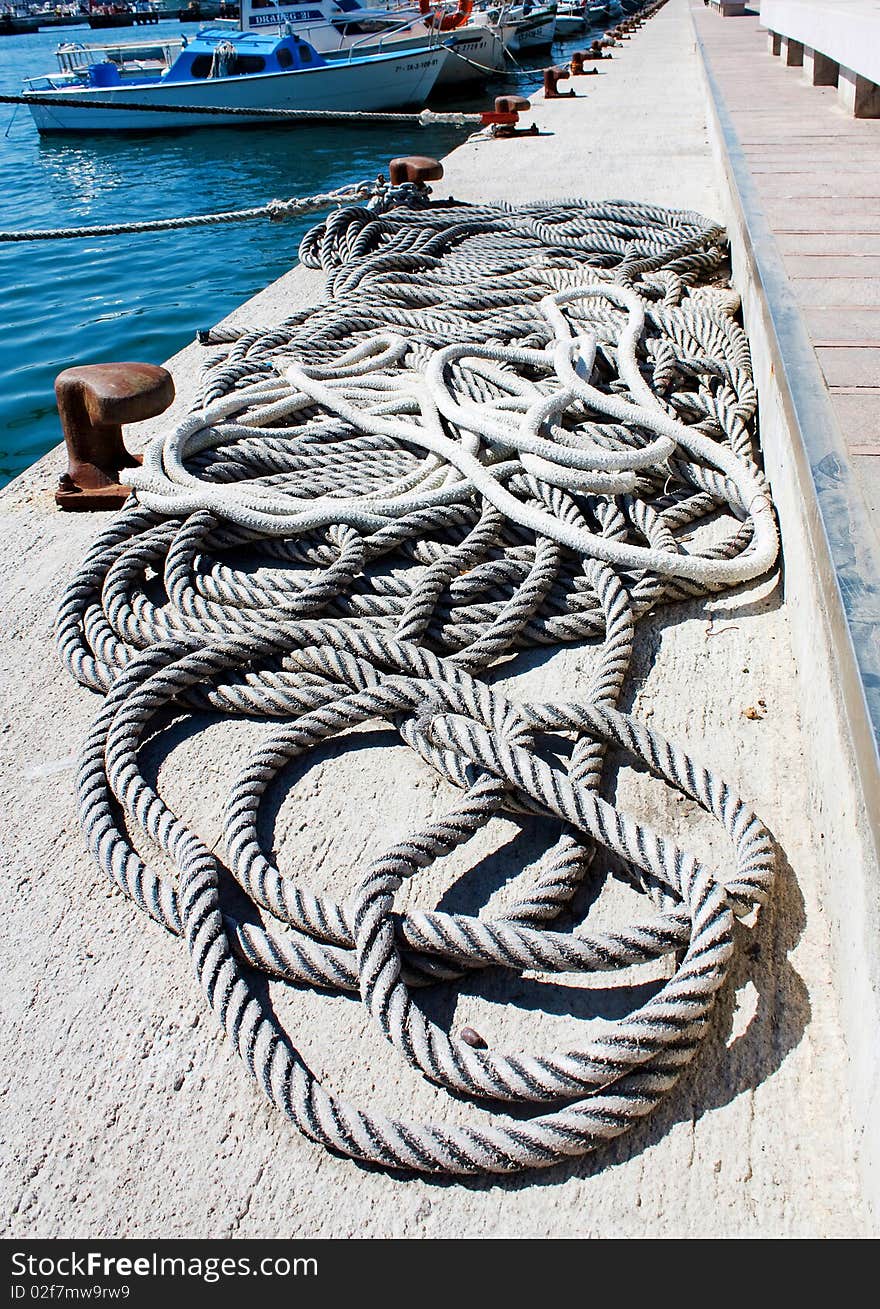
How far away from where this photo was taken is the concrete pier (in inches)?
42.7

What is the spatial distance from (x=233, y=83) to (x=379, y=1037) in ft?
58.7

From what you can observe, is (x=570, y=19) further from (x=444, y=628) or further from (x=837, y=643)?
(x=837, y=643)

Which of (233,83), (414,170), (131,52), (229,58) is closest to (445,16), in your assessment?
(229,58)

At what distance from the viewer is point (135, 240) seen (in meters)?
9.49

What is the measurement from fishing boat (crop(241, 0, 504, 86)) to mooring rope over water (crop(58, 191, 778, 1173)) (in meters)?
17.3

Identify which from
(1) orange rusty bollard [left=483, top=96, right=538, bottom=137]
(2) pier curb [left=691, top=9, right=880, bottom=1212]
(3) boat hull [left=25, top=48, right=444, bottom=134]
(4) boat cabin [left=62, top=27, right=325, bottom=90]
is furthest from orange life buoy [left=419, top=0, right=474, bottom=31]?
(2) pier curb [left=691, top=9, right=880, bottom=1212]

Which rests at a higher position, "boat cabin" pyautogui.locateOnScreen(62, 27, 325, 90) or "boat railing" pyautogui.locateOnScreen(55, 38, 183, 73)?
"boat railing" pyautogui.locateOnScreen(55, 38, 183, 73)

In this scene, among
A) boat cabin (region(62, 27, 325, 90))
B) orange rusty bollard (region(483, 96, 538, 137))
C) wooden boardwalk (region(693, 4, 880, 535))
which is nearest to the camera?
wooden boardwalk (region(693, 4, 880, 535))

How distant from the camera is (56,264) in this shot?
28.2ft

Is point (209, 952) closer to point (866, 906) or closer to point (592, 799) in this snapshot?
point (592, 799)

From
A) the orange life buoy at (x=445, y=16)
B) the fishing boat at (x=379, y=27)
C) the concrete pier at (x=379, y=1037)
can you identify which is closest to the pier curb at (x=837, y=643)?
the concrete pier at (x=379, y=1037)

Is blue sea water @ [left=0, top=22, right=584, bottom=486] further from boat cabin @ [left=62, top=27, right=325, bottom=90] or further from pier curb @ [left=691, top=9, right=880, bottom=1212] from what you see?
pier curb @ [left=691, top=9, right=880, bottom=1212]

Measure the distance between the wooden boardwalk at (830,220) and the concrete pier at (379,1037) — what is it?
1.22 ft

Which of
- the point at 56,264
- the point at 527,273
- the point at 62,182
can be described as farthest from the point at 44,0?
the point at 527,273
